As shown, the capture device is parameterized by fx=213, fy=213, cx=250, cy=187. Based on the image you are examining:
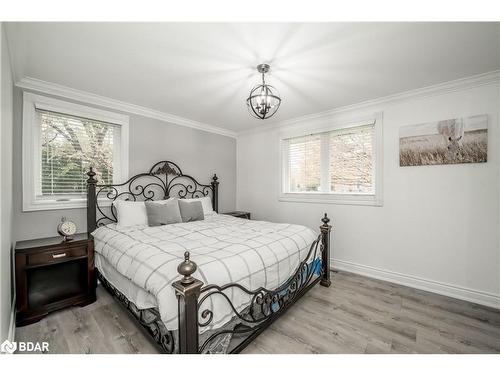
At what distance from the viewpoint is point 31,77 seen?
7.52 ft

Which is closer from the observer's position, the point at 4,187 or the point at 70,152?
the point at 4,187

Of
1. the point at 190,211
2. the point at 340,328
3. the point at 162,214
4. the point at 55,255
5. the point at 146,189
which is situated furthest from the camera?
the point at 146,189

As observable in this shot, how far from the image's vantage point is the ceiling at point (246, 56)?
1.58 m

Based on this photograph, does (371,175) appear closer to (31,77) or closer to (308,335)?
(308,335)

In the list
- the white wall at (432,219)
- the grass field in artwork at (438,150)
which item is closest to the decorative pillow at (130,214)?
the white wall at (432,219)

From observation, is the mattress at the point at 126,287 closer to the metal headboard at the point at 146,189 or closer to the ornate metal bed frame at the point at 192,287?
the ornate metal bed frame at the point at 192,287

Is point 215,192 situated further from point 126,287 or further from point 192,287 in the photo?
point 192,287

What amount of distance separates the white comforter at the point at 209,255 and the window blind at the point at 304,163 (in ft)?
4.48

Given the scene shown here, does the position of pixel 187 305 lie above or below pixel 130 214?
below

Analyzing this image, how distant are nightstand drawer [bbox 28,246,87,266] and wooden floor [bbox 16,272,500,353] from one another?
53cm

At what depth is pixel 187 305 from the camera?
1149mm

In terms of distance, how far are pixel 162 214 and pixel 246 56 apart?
2069mm

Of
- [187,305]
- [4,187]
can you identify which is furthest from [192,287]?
[4,187]
